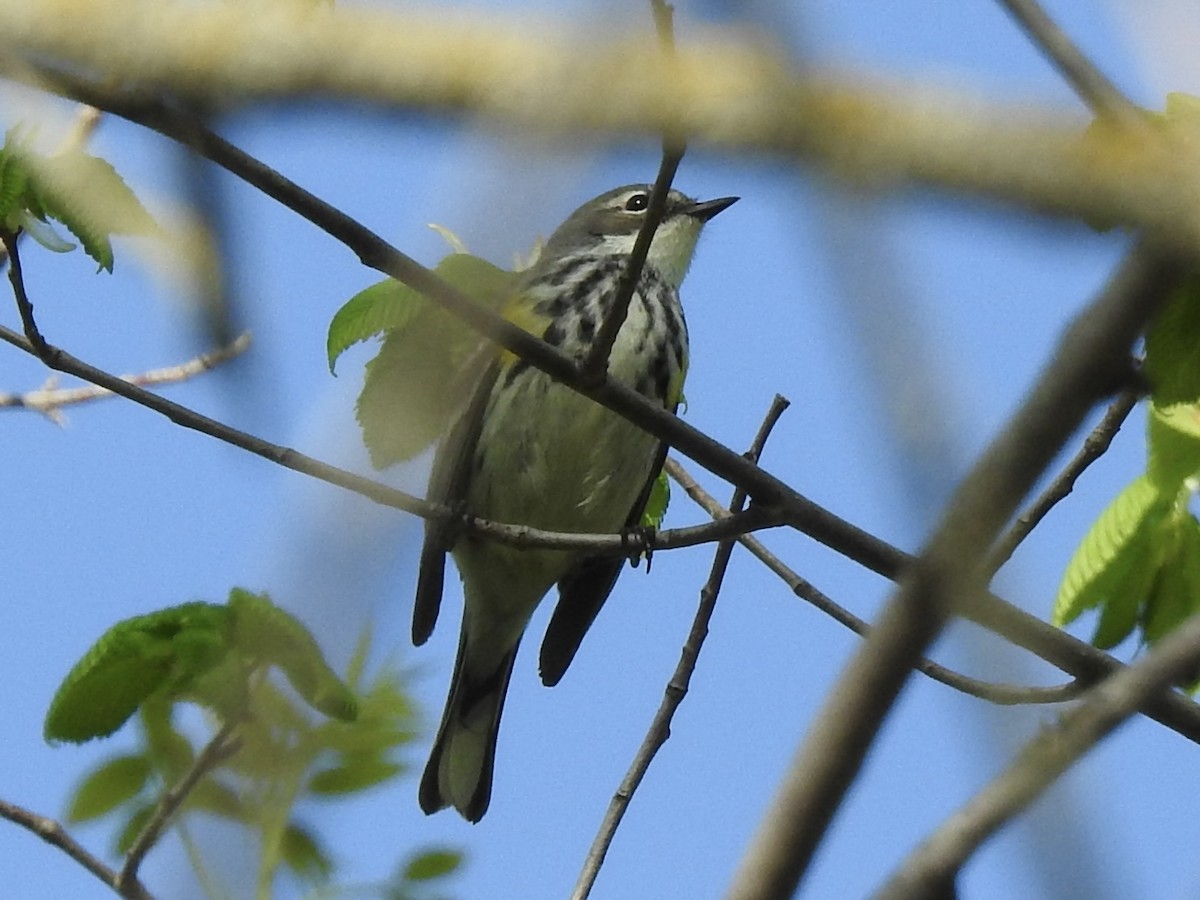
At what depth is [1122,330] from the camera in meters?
0.95

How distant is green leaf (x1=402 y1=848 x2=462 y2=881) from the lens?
11.2ft

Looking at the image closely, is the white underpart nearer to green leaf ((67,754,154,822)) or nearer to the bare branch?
green leaf ((67,754,154,822))

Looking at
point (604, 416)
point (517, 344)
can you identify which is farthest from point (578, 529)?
point (517, 344)

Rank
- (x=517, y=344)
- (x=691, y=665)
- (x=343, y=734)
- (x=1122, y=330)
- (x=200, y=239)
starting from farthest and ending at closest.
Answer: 1. (x=691, y=665)
2. (x=517, y=344)
3. (x=343, y=734)
4. (x=200, y=239)
5. (x=1122, y=330)

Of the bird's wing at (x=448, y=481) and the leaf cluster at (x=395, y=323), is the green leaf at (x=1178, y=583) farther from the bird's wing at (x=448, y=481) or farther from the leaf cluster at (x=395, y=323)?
the bird's wing at (x=448, y=481)

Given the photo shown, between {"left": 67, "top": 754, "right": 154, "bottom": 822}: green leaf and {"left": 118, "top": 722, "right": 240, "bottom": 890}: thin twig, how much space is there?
0.06 metres

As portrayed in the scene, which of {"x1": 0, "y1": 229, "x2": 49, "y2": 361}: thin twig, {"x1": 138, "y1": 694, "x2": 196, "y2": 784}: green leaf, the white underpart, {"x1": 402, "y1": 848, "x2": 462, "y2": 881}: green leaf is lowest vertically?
{"x1": 138, "y1": 694, "x2": 196, "y2": 784}: green leaf

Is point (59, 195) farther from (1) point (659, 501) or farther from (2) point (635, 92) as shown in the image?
(1) point (659, 501)

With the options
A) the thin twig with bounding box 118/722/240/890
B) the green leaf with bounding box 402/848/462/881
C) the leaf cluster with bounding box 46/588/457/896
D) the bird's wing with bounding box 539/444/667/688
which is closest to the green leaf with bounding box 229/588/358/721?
the leaf cluster with bounding box 46/588/457/896

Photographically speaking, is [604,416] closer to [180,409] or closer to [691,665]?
[691,665]

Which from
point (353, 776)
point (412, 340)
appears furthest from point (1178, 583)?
point (353, 776)

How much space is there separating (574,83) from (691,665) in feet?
11.2

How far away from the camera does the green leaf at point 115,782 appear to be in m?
3.37

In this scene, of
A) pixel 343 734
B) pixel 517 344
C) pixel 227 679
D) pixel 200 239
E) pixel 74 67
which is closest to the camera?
pixel 200 239
